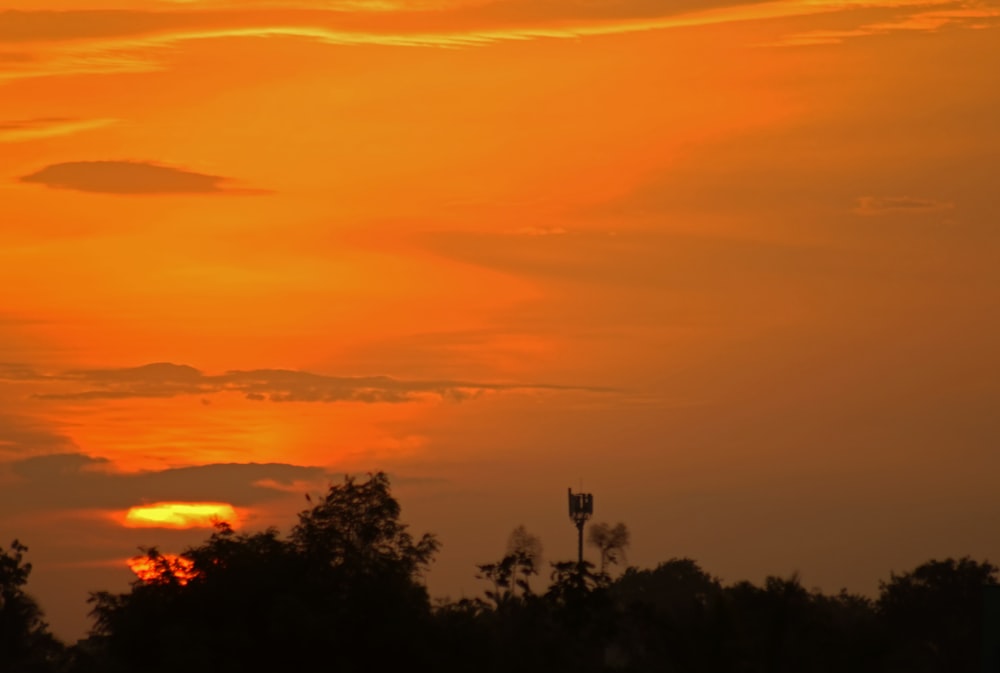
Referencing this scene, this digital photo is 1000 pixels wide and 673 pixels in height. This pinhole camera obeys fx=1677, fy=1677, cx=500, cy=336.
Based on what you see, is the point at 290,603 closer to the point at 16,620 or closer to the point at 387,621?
the point at 387,621

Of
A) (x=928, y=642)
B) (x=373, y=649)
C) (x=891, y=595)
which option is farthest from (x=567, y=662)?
(x=891, y=595)

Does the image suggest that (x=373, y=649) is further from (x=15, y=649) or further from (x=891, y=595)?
(x=891, y=595)

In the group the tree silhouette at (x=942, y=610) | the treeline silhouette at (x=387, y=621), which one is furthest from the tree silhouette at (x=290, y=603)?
the tree silhouette at (x=942, y=610)

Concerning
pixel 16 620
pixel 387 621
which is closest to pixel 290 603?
pixel 387 621

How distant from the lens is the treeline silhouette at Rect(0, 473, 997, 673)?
48.6 m

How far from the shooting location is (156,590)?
170 ft

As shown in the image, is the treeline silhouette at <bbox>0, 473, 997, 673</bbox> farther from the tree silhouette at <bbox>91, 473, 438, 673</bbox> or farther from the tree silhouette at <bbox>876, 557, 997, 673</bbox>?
the tree silhouette at <bbox>876, 557, 997, 673</bbox>

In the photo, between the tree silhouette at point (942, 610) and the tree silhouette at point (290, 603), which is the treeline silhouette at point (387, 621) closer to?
the tree silhouette at point (290, 603)

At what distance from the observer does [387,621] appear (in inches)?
1930

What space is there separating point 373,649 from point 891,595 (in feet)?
167

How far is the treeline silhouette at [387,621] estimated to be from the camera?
159ft

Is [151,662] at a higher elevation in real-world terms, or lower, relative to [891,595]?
lower

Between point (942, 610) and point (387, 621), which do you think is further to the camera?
point (942, 610)

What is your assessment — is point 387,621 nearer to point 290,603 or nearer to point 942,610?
point 290,603
